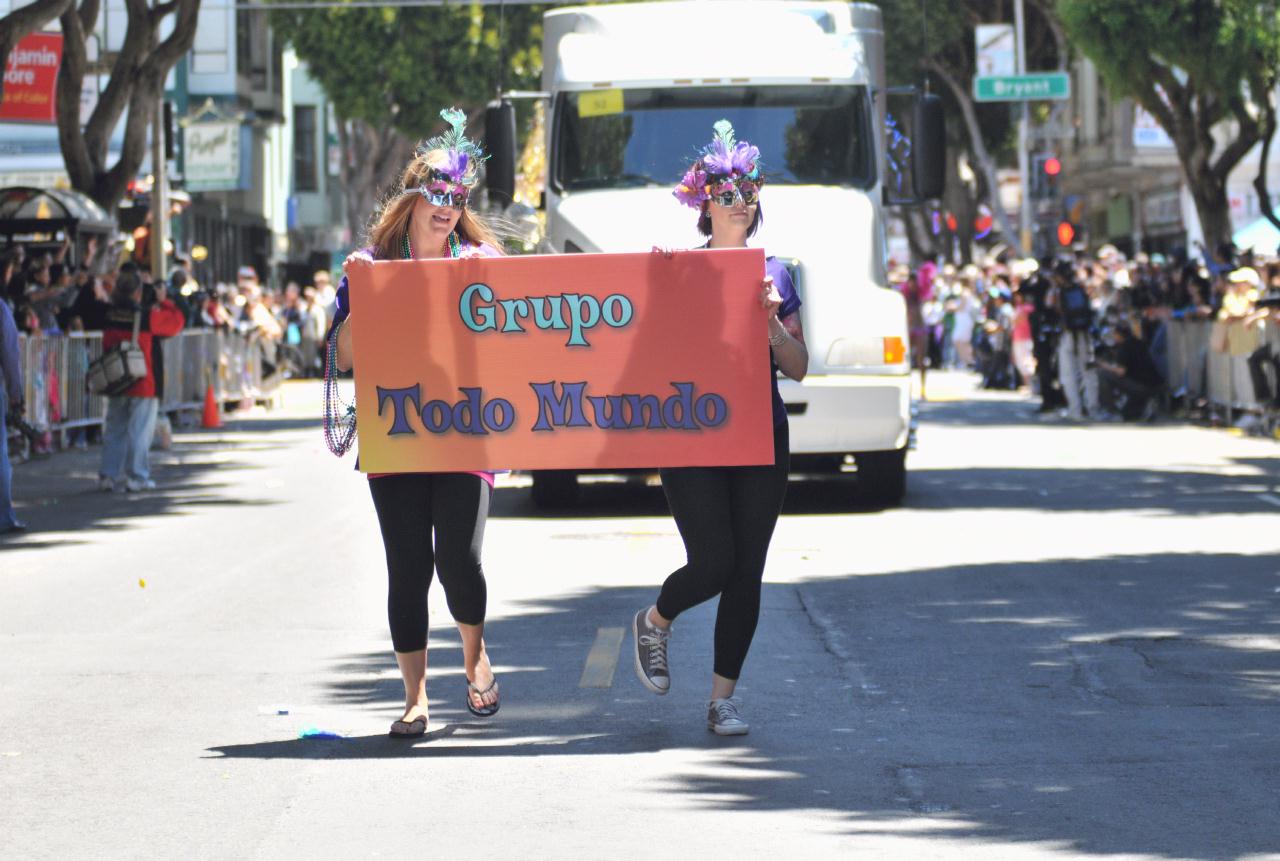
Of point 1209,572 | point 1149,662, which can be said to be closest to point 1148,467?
point 1209,572

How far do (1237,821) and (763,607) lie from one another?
189 inches

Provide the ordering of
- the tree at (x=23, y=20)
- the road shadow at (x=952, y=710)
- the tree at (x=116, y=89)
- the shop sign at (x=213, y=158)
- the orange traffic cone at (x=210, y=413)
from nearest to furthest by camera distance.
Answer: the road shadow at (x=952, y=710), the tree at (x=23, y=20), the tree at (x=116, y=89), the orange traffic cone at (x=210, y=413), the shop sign at (x=213, y=158)

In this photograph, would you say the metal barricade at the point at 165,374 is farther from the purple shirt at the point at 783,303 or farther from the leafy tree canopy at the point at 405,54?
the leafy tree canopy at the point at 405,54

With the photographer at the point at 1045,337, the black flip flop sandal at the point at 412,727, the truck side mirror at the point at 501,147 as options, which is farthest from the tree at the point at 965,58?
the black flip flop sandal at the point at 412,727

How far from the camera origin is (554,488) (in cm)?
1656

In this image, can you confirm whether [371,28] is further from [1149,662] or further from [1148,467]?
[1149,662]

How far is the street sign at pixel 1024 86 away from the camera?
39053 millimetres

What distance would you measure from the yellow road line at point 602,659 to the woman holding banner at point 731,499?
105cm

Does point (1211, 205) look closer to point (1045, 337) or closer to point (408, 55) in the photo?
point (1045, 337)

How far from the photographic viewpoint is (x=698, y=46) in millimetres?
16781

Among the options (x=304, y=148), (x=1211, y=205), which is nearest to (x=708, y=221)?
(x=1211, y=205)

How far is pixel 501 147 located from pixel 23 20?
735 centimetres

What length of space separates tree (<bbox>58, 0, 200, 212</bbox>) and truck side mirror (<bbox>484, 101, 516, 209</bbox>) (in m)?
12.5

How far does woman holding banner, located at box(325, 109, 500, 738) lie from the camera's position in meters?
7.71
